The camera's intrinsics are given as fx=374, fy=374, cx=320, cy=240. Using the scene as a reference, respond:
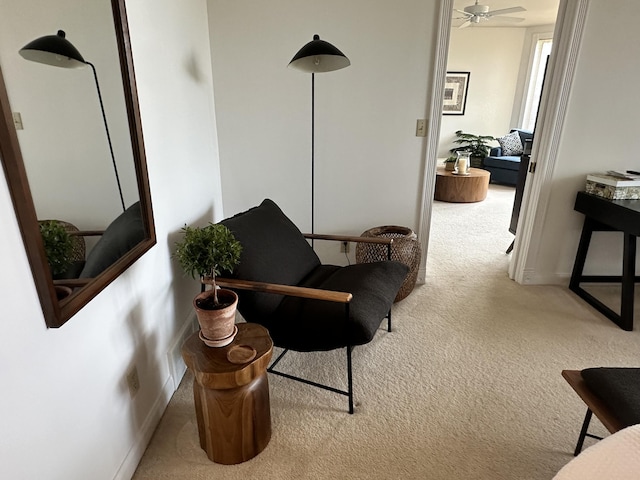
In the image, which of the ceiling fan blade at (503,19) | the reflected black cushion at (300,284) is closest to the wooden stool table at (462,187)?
the ceiling fan blade at (503,19)

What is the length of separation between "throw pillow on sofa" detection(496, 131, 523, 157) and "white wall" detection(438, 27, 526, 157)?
71cm

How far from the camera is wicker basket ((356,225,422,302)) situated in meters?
2.51

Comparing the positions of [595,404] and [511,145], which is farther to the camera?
[511,145]

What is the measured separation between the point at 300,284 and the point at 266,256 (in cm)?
28

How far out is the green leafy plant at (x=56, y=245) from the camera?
3.15 feet

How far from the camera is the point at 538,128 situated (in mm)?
2635

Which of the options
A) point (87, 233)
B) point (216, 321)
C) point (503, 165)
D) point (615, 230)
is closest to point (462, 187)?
point (503, 165)

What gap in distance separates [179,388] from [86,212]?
42.0 inches

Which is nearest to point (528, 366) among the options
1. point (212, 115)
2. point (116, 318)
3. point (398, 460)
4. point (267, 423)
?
point (398, 460)

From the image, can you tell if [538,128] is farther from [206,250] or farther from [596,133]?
[206,250]

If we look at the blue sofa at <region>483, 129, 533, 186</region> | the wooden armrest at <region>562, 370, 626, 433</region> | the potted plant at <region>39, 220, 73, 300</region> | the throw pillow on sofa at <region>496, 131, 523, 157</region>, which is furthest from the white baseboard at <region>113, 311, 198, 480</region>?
the throw pillow on sofa at <region>496, 131, 523, 157</region>

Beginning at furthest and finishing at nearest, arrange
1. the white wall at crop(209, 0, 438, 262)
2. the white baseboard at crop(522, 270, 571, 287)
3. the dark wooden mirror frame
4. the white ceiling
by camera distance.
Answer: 1. the white ceiling
2. the white baseboard at crop(522, 270, 571, 287)
3. the white wall at crop(209, 0, 438, 262)
4. the dark wooden mirror frame

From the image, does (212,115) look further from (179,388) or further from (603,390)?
(603,390)

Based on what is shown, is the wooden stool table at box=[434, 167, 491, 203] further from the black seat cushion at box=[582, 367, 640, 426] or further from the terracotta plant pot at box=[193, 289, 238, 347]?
the terracotta plant pot at box=[193, 289, 238, 347]
